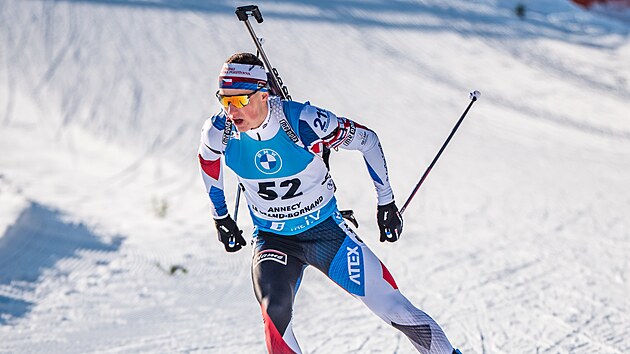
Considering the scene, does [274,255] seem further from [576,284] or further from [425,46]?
[425,46]

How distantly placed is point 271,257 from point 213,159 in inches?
22.7

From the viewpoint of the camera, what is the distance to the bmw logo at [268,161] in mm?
3902

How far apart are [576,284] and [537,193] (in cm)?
222

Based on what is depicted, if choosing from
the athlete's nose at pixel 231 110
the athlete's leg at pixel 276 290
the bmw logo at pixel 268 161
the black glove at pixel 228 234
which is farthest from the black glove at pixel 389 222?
the athlete's nose at pixel 231 110

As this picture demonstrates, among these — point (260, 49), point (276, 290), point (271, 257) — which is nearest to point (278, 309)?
point (276, 290)

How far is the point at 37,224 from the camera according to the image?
754 centimetres

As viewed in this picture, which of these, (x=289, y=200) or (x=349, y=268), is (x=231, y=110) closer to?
(x=289, y=200)

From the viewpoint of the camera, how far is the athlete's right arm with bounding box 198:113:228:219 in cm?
398

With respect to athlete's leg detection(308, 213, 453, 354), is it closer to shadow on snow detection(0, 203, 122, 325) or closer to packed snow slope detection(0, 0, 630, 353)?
packed snow slope detection(0, 0, 630, 353)

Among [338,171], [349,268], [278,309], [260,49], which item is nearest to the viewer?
[278,309]

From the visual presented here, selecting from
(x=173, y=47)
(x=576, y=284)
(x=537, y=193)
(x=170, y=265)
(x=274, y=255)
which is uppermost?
(x=274, y=255)

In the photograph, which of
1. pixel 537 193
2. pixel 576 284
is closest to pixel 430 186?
pixel 537 193

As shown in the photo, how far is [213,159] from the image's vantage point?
4082mm

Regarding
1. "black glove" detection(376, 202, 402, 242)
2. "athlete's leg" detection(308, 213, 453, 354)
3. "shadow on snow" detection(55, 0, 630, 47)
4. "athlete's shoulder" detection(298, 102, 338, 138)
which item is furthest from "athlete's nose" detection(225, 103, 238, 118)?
"shadow on snow" detection(55, 0, 630, 47)
